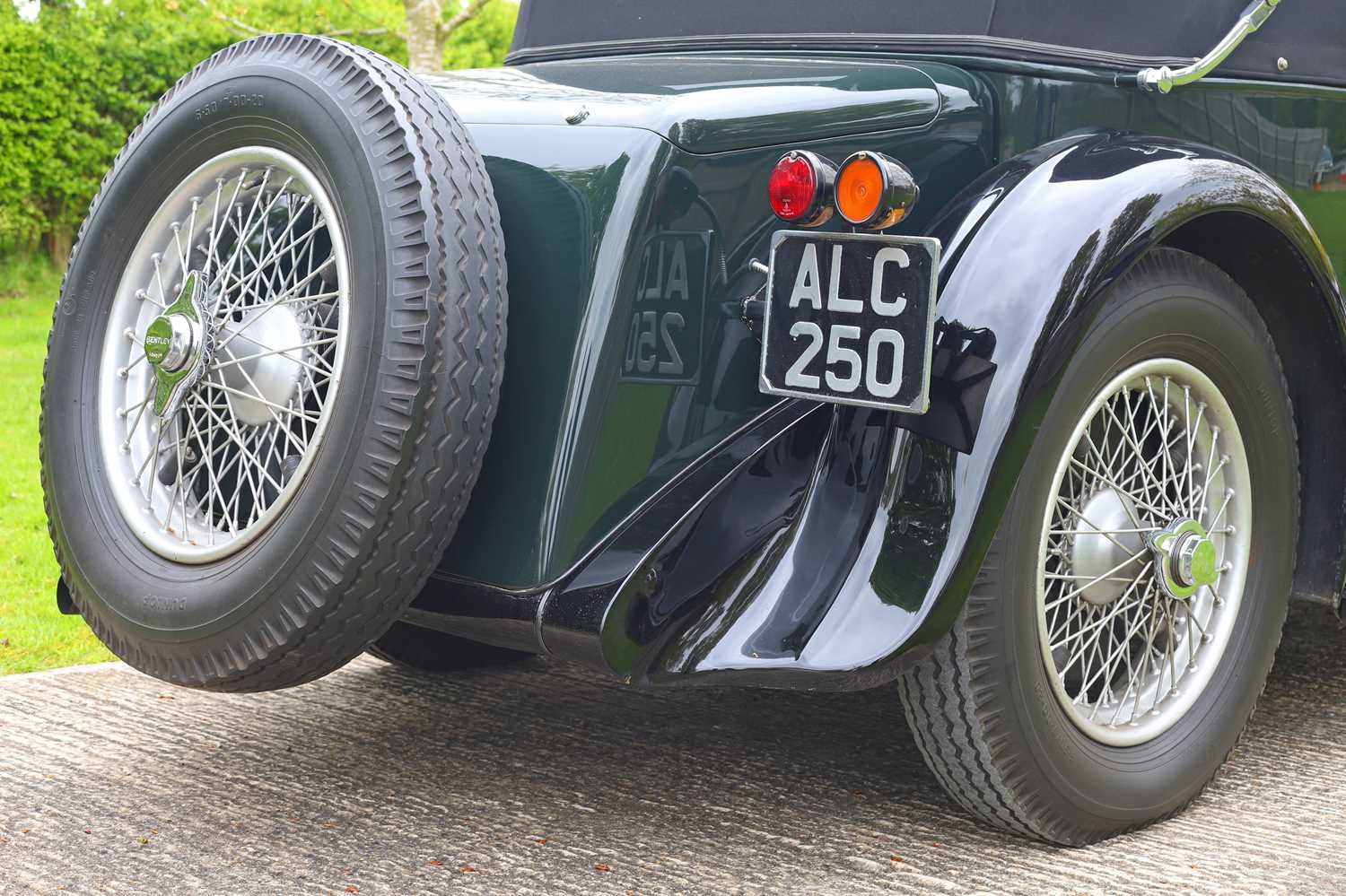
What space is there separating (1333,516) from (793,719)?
4.10 ft

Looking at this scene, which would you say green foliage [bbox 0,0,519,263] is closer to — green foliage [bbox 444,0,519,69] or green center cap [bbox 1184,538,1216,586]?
green foliage [bbox 444,0,519,69]

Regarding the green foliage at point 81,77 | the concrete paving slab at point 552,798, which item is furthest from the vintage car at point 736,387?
the green foliage at point 81,77

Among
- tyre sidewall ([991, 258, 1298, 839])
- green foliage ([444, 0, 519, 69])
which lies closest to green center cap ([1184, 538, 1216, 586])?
tyre sidewall ([991, 258, 1298, 839])

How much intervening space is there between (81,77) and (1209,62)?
1178cm

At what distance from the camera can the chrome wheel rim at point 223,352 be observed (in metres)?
2.63

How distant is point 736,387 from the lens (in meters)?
2.61

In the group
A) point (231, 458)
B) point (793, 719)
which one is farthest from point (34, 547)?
point (793, 719)

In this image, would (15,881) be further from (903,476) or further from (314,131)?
(903,476)

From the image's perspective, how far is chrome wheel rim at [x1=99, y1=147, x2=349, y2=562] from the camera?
104 inches

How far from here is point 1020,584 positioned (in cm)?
259

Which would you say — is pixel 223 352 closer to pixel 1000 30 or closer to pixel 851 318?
pixel 851 318

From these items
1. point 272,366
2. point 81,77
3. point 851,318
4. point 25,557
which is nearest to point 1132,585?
point 851,318

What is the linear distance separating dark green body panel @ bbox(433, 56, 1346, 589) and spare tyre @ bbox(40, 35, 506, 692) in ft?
0.36

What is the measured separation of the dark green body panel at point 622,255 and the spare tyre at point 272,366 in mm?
109
